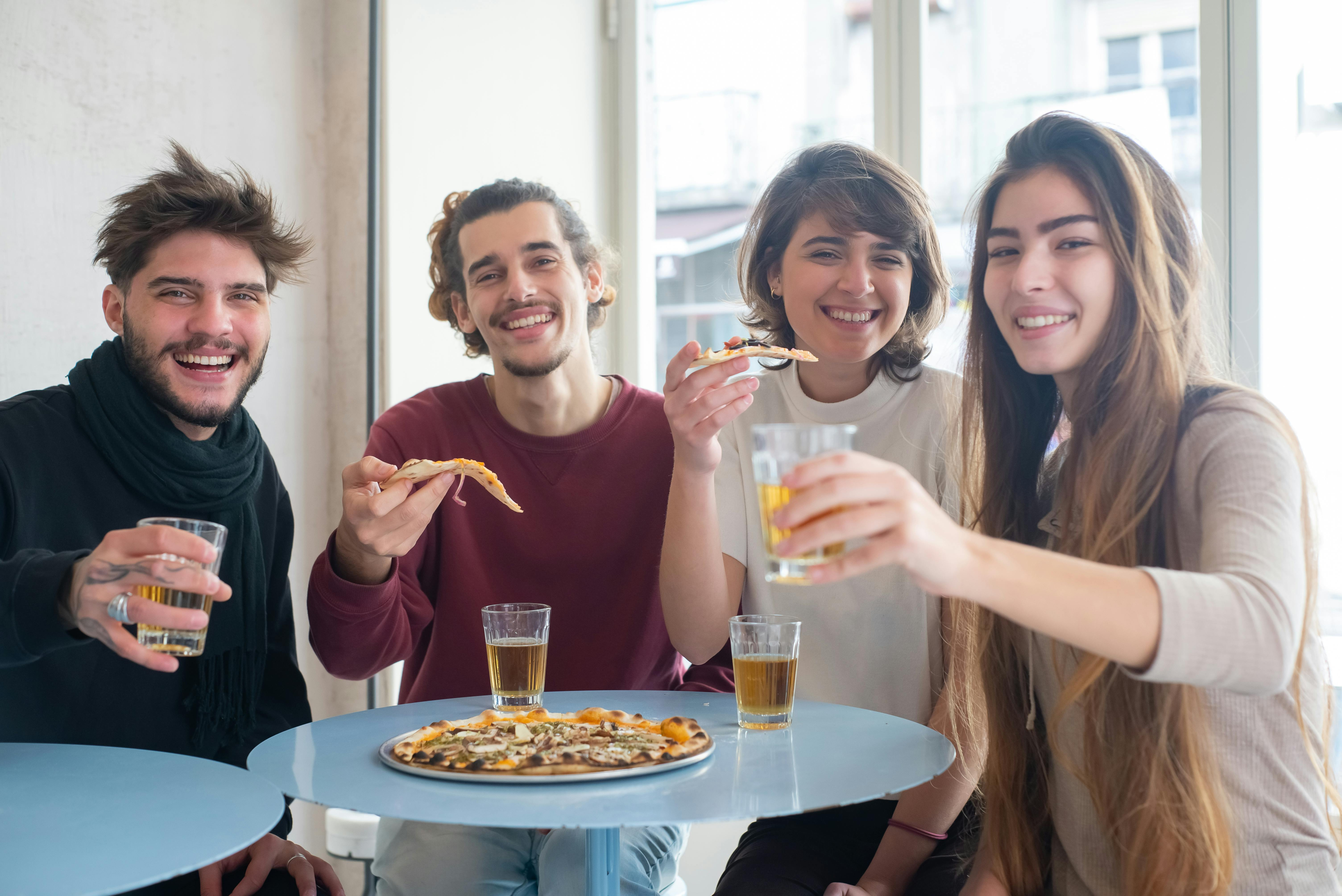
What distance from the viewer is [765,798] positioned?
112 cm

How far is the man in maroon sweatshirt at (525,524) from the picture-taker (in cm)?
197

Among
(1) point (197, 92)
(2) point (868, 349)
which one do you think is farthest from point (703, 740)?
(1) point (197, 92)

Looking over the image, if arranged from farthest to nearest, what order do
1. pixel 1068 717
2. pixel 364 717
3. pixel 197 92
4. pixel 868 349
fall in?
pixel 197 92 → pixel 868 349 → pixel 364 717 → pixel 1068 717

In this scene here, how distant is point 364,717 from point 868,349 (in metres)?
1.08

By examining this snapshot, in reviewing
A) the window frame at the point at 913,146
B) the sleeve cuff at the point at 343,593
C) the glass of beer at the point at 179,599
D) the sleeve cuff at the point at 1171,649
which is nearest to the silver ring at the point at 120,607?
the glass of beer at the point at 179,599

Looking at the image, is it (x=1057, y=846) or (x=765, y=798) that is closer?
(x=765, y=798)

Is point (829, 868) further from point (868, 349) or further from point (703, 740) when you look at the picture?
point (868, 349)

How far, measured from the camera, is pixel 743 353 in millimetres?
1697

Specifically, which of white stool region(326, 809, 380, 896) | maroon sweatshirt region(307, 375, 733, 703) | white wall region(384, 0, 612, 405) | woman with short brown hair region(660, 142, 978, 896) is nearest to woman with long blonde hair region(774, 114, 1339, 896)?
woman with short brown hair region(660, 142, 978, 896)

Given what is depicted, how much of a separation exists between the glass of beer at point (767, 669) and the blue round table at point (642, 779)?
0.02 meters

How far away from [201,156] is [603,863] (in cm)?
238

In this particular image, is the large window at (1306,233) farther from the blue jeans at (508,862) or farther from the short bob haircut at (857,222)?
the blue jeans at (508,862)

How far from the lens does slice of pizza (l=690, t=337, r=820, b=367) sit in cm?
168

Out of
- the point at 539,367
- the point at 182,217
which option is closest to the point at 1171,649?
the point at 539,367
